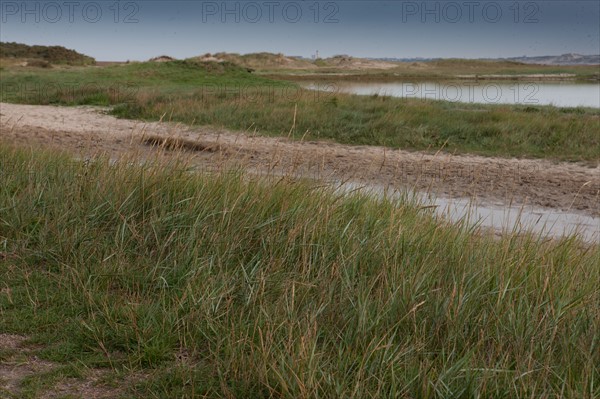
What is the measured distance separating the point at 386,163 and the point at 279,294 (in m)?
9.01

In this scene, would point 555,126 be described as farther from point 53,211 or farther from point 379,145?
point 53,211

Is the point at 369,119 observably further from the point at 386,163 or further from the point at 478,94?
the point at 478,94

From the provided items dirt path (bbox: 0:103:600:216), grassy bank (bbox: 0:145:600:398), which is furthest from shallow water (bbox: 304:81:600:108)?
grassy bank (bbox: 0:145:600:398)

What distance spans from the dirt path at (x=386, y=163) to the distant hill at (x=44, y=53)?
1493 inches

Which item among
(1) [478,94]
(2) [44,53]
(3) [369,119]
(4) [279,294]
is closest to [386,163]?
(3) [369,119]

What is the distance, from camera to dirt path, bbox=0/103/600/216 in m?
10.8

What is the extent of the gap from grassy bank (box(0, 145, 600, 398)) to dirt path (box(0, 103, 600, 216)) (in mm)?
2945

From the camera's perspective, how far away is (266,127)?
1686 cm

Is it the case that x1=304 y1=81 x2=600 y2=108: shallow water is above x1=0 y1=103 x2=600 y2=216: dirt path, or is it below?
above

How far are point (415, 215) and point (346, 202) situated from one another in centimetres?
60

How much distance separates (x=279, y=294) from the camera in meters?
4.59

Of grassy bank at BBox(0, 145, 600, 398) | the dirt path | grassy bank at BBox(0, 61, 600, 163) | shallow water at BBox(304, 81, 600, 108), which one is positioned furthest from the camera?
shallow water at BBox(304, 81, 600, 108)

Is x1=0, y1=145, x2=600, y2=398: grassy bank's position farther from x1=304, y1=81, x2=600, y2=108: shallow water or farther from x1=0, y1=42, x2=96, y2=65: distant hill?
x1=0, y1=42, x2=96, y2=65: distant hill

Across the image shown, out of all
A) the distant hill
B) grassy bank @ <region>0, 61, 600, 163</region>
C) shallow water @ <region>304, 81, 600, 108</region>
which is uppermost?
the distant hill
